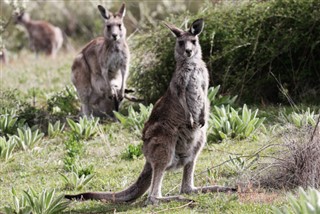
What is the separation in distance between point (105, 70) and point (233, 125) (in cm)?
273

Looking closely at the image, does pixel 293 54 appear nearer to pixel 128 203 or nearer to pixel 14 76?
pixel 128 203

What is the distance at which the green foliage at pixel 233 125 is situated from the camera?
843cm

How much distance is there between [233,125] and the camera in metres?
8.53

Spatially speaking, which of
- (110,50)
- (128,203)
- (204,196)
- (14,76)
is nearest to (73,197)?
(128,203)

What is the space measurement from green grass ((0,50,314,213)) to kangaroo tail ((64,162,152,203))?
7 cm

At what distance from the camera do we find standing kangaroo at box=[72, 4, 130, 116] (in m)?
10.5

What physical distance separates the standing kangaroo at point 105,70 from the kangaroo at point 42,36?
7084 millimetres

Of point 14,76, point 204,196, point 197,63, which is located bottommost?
point 14,76

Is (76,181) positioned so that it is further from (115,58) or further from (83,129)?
(115,58)

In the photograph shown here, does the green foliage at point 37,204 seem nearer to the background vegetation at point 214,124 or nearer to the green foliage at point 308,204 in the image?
the background vegetation at point 214,124

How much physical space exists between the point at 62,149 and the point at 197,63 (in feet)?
9.16

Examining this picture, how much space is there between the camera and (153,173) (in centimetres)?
646

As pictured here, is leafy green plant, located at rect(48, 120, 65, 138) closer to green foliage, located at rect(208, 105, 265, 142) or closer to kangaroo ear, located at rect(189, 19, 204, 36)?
green foliage, located at rect(208, 105, 265, 142)

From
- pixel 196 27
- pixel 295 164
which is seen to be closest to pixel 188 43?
pixel 196 27
